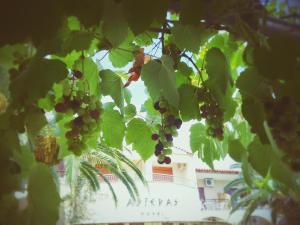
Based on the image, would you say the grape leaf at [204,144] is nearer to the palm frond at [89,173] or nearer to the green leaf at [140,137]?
the green leaf at [140,137]

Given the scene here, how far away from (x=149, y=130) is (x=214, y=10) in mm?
277

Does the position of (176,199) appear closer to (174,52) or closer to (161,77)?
(174,52)

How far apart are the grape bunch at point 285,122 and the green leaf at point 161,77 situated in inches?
4.9

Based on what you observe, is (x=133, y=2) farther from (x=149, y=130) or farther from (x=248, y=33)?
(x=149, y=130)

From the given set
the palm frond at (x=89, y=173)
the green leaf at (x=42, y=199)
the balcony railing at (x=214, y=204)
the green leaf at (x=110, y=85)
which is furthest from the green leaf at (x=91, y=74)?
the balcony railing at (x=214, y=204)

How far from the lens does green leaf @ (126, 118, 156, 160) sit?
62 centimetres

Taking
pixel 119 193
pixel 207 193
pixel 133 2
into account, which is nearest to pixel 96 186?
pixel 133 2

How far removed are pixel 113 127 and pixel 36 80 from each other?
0.90 feet

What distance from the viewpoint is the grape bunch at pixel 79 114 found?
477mm

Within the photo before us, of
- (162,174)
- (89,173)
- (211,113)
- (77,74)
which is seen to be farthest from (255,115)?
(162,174)

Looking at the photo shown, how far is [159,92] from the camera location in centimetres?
50

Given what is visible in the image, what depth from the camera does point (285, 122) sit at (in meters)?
0.42

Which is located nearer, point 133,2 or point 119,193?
point 133,2

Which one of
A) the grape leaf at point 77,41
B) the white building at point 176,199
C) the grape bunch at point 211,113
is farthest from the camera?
the white building at point 176,199
